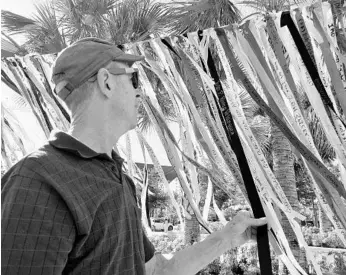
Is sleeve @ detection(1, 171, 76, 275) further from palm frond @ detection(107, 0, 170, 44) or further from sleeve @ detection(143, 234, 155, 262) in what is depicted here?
palm frond @ detection(107, 0, 170, 44)

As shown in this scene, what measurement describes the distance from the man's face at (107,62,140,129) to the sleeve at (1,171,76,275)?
1.43 feet

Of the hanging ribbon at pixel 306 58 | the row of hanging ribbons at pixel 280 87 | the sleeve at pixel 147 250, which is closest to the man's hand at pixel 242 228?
the row of hanging ribbons at pixel 280 87

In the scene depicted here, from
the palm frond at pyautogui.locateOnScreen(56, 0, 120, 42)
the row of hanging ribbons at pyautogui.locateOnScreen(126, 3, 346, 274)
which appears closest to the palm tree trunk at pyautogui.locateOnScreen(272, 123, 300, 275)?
the palm frond at pyautogui.locateOnScreen(56, 0, 120, 42)

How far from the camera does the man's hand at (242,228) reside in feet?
5.59

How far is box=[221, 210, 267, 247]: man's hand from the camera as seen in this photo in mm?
1704

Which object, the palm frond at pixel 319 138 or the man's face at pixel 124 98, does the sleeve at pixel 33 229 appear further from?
the palm frond at pixel 319 138

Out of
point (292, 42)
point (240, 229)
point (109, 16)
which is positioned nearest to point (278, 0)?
point (109, 16)

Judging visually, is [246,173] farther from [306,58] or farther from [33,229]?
[33,229]

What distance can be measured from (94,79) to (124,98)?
13cm

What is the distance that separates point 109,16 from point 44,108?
4.31m

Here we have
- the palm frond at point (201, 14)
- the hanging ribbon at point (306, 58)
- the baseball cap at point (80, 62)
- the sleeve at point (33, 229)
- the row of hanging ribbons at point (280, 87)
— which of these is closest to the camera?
the sleeve at point (33, 229)

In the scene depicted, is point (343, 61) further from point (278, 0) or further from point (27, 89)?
point (278, 0)

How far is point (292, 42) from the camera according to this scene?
266 centimetres

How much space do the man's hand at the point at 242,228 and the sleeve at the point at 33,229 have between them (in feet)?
2.71
